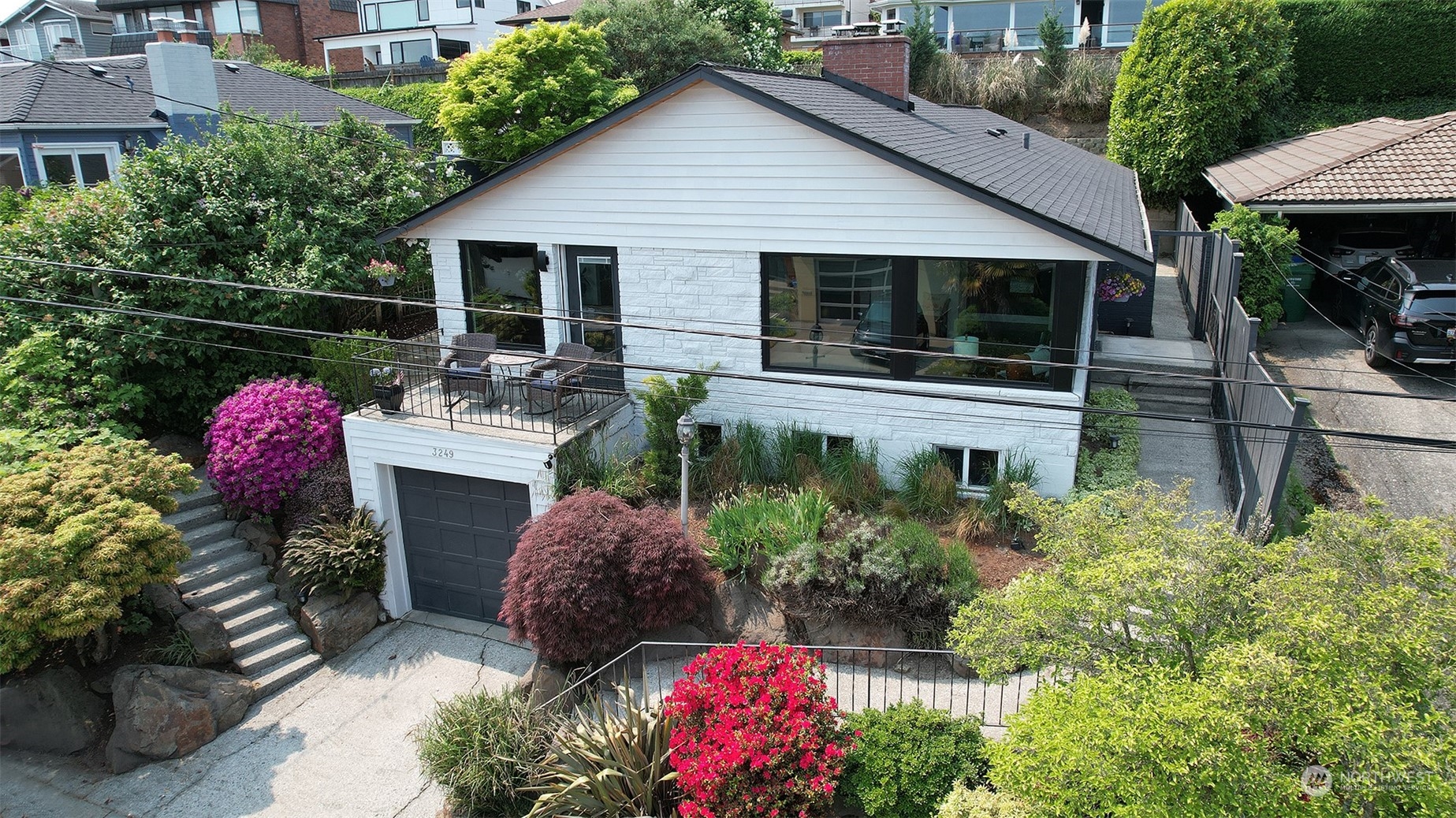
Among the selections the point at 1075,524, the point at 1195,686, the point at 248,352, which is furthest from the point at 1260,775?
the point at 248,352

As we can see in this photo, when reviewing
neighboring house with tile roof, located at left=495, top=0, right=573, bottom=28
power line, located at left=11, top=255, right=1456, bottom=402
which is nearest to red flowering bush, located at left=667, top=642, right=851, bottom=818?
power line, located at left=11, top=255, right=1456, bottom=402

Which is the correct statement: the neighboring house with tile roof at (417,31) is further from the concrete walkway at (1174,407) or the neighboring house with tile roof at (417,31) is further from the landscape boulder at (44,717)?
the landscape boulder at (44,717)

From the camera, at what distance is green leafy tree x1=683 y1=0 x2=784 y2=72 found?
102ft

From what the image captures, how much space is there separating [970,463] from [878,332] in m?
2.23

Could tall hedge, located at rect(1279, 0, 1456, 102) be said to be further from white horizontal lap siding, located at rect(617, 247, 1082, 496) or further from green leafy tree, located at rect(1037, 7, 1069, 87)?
white horizontal lap siding, located at rect(617, 247, 1082, 496)

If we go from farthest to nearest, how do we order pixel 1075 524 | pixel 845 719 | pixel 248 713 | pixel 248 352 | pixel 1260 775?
pixel 248 352 → pixel 248 713 → pixel 845 719 → pixel 1075 524 → pixel 1260 775

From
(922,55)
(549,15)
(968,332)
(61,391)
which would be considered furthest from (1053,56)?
(61,391)

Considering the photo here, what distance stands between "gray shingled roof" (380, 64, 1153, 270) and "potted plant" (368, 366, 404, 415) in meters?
2.63

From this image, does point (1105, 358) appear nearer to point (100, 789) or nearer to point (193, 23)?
point (100, 789)

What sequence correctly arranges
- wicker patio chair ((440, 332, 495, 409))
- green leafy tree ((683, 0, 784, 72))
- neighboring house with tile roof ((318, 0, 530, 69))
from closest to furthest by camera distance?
wicker patio chair ((440, 332, 495, 409))
green leafy tree ((683, 0, 784, 72))
neighboring house with tile roof ((318, 0, 530, 69))

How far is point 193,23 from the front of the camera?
74.2ft

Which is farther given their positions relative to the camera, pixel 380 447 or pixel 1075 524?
pixel 380 447

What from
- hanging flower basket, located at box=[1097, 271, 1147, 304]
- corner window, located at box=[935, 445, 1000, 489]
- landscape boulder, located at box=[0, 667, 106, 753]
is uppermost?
hanging flower basket, located at box=[1097, 271, 1147, 304]

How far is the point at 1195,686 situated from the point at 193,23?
Result: 25.9 m
